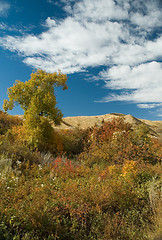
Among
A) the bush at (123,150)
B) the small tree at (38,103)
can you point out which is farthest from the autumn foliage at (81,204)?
the small tree at (38,103)

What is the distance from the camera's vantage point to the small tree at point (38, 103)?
444 inches

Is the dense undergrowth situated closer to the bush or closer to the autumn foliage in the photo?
the autumn foliage

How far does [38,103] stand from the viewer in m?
11.7

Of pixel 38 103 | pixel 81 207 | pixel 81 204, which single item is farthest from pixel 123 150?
pixel 38 103

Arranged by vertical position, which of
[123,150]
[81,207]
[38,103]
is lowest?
[81,207]

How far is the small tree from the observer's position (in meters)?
11.3

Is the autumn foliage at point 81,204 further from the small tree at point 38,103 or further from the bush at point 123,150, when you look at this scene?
the small tree at point 38,103

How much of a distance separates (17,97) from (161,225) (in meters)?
10.9

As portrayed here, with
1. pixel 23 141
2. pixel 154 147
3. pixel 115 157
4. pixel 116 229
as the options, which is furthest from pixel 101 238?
pixel 23 141

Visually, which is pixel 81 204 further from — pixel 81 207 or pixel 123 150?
pixel 123 150

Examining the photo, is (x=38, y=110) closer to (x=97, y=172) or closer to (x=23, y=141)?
(x=23, y=141)

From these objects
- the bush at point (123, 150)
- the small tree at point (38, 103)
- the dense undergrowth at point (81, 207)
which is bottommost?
the dense undergrowth at point (81, 207)

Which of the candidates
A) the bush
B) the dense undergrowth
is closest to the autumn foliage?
the dense undergrowth

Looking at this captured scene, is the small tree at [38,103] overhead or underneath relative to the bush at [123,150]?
overhead
